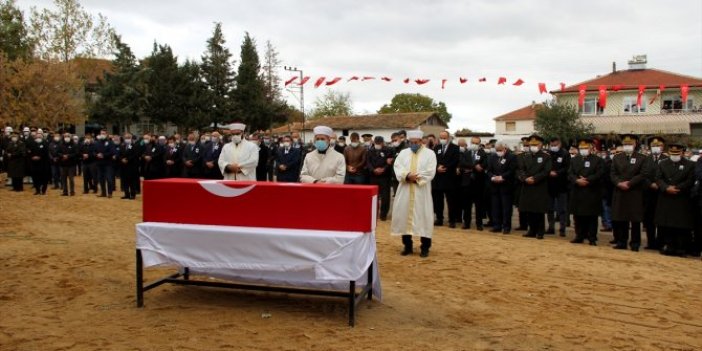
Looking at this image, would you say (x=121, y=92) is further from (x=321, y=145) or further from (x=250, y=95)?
(x=321, y=145)

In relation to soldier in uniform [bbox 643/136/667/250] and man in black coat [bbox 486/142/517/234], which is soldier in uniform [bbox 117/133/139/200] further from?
soldier in uniform [bbox 643/136/667/250]

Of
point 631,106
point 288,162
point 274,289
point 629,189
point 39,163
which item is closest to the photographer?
point 274,289

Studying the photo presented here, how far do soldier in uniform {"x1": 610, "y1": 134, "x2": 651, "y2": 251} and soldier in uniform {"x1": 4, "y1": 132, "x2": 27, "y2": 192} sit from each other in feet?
54.9

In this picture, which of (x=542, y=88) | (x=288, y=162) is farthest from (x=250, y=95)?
(x=288, y=162)

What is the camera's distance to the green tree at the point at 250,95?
50094 millimetres

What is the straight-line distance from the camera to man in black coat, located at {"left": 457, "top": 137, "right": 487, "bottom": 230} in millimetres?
12516

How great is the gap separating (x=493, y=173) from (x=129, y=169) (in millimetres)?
10398

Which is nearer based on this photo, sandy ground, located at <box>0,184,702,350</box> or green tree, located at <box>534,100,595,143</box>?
sandy ground, located at <box>0,184,702,350</box>

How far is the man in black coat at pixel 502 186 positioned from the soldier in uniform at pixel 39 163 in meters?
13.4

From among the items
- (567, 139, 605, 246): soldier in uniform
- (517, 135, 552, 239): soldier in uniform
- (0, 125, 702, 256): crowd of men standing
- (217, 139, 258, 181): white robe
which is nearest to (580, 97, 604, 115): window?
(0, 125, 702, 256): crowd of men standing

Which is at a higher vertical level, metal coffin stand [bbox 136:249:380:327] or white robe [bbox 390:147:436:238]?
white robe [bbox 390:147:436:238]

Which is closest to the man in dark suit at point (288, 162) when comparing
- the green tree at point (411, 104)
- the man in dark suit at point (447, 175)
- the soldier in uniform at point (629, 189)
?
the man in dark suit at point (447, 175)

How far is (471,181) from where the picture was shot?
12.6 metres

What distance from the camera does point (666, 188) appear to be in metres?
9.79
